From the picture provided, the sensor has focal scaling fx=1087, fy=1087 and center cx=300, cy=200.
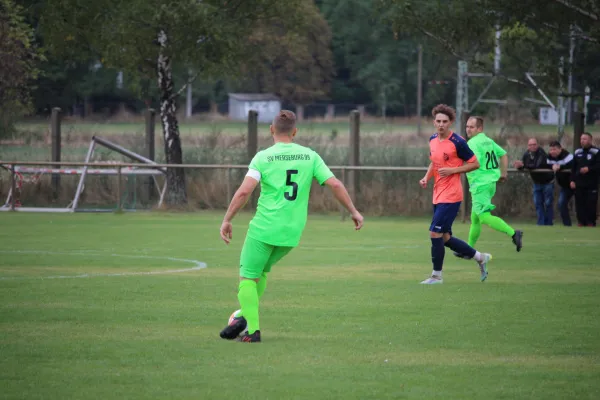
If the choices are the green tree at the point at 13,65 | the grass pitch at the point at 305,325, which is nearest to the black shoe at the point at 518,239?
the grass pitch at the point at 305,325

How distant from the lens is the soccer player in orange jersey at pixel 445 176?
533 inches

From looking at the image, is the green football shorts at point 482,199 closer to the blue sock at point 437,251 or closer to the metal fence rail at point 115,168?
the blue sock at point 437,251

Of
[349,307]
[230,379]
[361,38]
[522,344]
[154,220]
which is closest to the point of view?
[230,379]

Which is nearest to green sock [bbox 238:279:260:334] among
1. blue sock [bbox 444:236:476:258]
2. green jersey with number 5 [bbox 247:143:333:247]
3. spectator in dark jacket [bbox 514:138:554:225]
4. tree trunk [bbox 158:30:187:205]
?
green jersey with number 5 [bbox 247:143:333:247]

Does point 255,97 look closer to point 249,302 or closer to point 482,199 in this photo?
point 482,199

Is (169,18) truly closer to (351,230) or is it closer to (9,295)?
(351,230)

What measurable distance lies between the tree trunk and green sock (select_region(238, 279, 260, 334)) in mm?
20201

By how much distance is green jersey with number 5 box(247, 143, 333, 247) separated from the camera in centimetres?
927

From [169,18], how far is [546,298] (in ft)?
57.0

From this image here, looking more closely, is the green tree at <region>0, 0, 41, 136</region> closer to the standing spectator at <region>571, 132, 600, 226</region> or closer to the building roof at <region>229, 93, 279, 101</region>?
the standing spectator at <region>571, 132, 600, 226</region>

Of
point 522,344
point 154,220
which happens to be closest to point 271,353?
point 522,344

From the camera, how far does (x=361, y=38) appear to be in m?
82.6

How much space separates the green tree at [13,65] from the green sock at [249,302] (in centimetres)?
2332

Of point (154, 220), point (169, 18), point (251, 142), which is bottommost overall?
point (154, 220)
